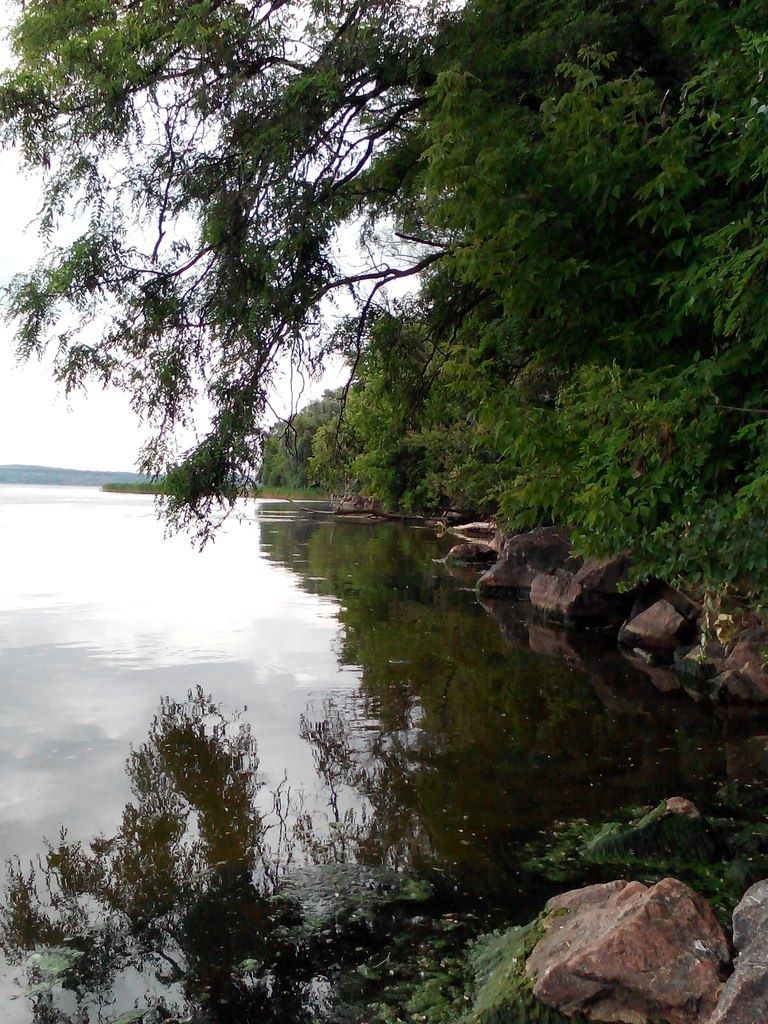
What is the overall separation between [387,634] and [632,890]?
38.0 feet

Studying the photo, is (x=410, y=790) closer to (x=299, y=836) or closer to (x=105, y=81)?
(x=299, y=836)

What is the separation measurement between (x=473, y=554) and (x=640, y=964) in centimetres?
2746

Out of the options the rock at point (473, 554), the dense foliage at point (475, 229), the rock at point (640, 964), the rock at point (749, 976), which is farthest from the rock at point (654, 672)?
the rock at point (473, 554)

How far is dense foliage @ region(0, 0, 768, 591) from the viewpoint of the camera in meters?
6.89

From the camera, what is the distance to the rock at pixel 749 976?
11.1 ft

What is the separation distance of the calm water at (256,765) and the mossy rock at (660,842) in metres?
0.70

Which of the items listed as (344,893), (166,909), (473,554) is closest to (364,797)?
(344,893)

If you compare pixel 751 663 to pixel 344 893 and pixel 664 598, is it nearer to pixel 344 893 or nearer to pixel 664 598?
pixel 664 598

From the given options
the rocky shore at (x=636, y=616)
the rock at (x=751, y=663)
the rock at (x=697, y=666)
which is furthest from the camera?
the rock at (x=697, y=666)

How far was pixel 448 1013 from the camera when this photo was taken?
4434 mm

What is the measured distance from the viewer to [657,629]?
15.0m

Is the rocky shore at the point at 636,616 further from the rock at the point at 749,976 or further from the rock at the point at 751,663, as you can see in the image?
the rock at the point at 749,976

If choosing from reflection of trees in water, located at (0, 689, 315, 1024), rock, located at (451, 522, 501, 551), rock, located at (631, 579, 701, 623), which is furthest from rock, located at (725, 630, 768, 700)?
rock, located at (451, 522, 501, 551)

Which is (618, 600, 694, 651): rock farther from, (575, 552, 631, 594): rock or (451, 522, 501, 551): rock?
(451, 522, 501, 551): rock
